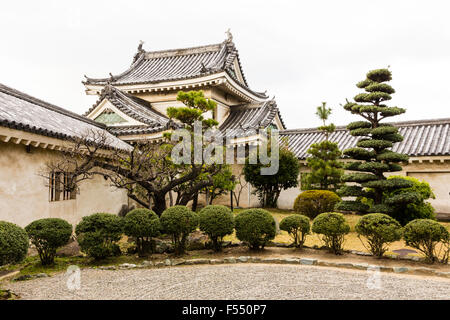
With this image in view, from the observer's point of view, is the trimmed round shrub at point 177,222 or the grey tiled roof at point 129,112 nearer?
the trimmed round shrub at point 177,222

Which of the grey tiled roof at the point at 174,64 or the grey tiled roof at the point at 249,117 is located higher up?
the grey tiled roof at the point at 174,64

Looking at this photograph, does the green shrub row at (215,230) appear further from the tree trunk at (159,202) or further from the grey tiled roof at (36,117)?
the grey tiled roof at (36,117)

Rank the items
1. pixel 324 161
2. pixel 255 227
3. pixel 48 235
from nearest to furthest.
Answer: pixel 48 235
pixel 255 227
pixel 324 161

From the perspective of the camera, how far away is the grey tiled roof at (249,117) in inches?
716

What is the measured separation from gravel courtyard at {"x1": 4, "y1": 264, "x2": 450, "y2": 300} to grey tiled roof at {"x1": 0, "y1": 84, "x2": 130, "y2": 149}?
12.5ft

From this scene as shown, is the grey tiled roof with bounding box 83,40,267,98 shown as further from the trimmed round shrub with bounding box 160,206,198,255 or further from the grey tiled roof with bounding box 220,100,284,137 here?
the trimmed round shrub with bounding box 160,206,198,255

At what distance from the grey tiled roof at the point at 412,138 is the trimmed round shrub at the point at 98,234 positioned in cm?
1304

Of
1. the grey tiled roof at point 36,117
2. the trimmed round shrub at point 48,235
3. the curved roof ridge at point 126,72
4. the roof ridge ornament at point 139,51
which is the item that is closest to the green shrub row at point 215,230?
the trimmed round shrub at point 48,235

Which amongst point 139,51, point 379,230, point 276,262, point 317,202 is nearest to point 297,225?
point 276,262

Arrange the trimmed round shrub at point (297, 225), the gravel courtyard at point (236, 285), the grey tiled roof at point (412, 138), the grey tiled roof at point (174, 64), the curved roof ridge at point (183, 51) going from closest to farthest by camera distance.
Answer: the gravel courtyard at point (236, 285) < the trimmed round shrub at point (297, 225) < the grey tiled roof at point (412, 138) < the grey tiled roof at point (174, 64) < the curved roof ridge at point (183, 51)

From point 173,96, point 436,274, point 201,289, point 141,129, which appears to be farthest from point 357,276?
point 173,96

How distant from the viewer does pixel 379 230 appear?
26.2 feet

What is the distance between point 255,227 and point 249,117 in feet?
38.7

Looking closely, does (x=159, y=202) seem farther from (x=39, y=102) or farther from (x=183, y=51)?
(x=183, y=51)
